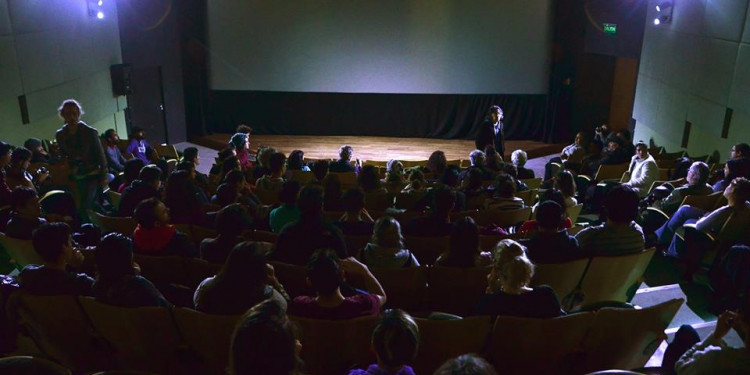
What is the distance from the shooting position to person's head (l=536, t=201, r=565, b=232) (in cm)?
343

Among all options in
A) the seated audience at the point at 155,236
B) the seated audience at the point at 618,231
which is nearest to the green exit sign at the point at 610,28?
the seated audience at the point at 618,231

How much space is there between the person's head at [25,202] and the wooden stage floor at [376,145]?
809 cm

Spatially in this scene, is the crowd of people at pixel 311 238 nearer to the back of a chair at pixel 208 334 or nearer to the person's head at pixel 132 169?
the person's head at pixel 132 169

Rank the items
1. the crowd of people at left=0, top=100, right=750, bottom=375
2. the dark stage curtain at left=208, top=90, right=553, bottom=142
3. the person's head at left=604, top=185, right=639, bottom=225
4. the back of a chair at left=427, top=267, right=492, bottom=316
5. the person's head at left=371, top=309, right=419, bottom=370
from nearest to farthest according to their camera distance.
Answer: the person's head at left=371, top=309, right=419, bottom=370, the crowd of people at left=0, top=100, right=750, bottom=375, the back of a chair at left=427, top=267, right=492, bottom=316, the person's head at left=604, top=185, right=639, bottom=225, the dark stage curtain at left=208, top=90, right=553, bottom=142

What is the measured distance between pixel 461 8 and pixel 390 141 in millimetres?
3463

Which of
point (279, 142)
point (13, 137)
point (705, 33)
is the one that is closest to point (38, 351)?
point (13, 137)

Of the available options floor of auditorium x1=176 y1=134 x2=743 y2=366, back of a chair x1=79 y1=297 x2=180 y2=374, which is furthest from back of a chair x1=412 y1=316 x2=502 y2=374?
floor of auditorium x1=176 y1=134 x2=743 y2=366

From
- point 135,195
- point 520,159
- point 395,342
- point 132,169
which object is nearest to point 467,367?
point 395,342

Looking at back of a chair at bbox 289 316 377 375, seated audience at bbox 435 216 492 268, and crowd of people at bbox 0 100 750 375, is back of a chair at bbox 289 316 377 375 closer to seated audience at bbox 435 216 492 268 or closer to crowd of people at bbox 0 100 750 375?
crowd of people at bbox 0 100 750 375

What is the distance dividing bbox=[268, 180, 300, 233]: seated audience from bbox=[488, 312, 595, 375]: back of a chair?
218 cm

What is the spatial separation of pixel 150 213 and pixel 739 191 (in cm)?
416

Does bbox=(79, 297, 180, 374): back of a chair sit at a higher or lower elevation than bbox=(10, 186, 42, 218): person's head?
lower

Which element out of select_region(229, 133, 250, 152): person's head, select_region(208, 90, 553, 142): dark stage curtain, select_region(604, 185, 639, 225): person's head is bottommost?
select_region(208, 90, 553, 142): dark stage curtain

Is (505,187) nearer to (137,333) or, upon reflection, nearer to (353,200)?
(353,200)
